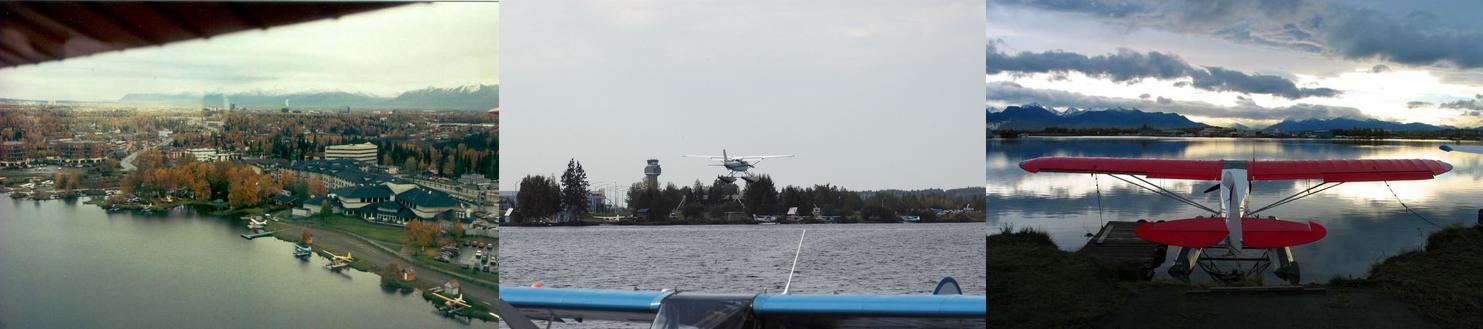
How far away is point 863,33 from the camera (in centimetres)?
2075

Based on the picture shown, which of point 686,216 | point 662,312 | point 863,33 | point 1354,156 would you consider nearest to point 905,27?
point 863,33

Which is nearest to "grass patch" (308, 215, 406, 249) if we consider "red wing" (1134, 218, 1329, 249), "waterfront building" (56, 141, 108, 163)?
"waterfront building" (56, 141, 108, 163)

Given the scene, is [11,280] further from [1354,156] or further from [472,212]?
[1354,156]

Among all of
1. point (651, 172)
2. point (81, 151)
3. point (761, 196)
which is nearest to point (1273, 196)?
point (81, 151)

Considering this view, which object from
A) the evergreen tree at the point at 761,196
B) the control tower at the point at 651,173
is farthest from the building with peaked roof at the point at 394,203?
the evergreen tree at the point at 761,196

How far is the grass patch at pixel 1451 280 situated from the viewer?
4547 mm

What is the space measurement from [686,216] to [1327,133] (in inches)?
861

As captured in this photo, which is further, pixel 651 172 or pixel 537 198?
pixel 651 172

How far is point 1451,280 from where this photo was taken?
461 cm

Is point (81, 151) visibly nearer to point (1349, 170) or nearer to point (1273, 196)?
point (1273, 196)

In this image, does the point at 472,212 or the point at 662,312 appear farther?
the point at 472,212

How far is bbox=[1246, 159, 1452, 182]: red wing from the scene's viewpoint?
489 centimetres

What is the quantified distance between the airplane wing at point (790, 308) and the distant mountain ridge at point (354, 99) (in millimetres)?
1081

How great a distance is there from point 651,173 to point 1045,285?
801 inches
